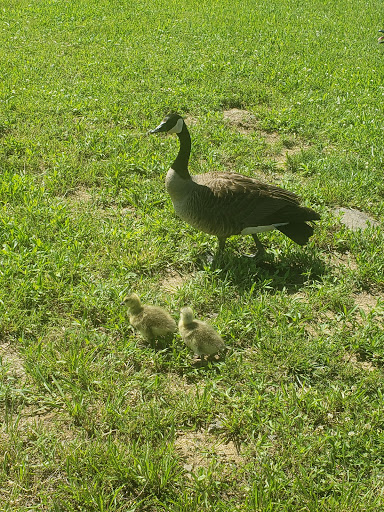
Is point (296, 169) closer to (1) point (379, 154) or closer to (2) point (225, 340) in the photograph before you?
(1) point (379, 154)

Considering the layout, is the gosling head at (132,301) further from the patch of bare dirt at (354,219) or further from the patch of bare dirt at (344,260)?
the patch of bare dirt at (354,219)

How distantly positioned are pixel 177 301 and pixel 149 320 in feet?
2.34

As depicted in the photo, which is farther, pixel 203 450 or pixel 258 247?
pixel 258 247

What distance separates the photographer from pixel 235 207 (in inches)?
205

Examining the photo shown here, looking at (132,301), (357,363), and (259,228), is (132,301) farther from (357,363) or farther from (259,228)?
(357,363)

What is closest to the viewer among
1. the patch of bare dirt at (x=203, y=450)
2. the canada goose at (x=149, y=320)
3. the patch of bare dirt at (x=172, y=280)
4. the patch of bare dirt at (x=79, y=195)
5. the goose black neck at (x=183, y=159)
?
the patch of bare dirt at (x=203, y=450)

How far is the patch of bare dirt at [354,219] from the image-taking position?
20.6 ft

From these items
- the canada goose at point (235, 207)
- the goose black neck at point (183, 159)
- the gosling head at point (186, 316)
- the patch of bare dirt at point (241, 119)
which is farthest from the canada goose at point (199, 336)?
the patch of bare dirt at point (241, 119)

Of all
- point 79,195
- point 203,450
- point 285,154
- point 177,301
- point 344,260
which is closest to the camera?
point 203,450

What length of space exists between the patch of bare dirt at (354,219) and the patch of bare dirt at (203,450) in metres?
3.56

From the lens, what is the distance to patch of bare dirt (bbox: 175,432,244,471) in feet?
11.3

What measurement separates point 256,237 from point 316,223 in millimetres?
1070

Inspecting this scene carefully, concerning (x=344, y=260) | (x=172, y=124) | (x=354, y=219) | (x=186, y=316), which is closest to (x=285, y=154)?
(x=354, y=219)

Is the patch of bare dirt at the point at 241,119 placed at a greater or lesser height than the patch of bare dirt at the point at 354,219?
greater
